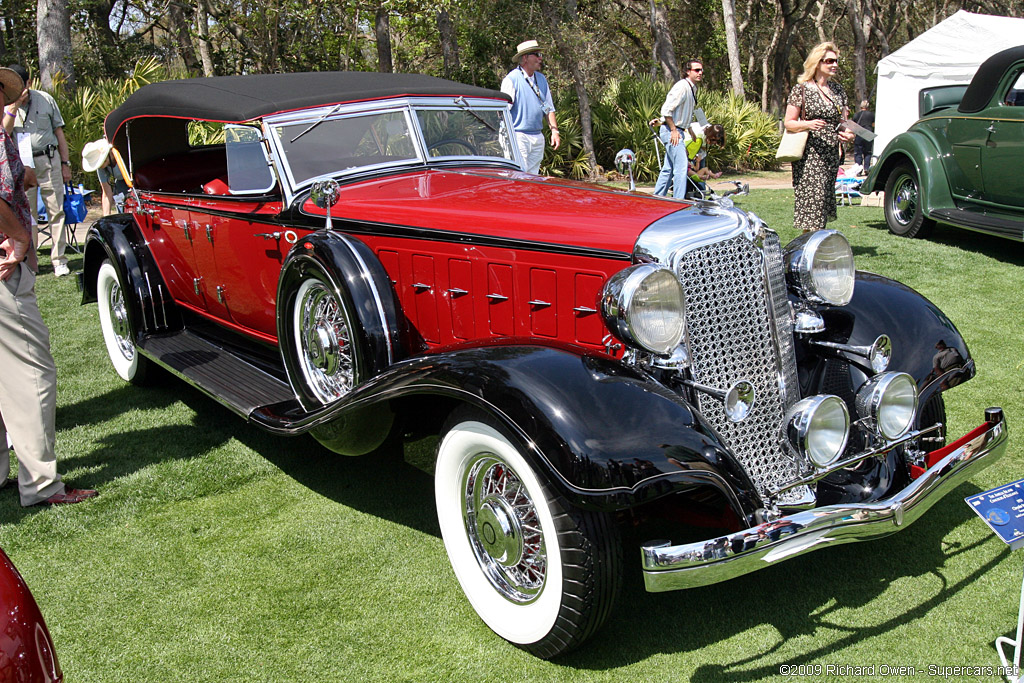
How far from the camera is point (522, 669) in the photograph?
268cm

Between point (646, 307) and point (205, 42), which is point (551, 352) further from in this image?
point (205, 42)

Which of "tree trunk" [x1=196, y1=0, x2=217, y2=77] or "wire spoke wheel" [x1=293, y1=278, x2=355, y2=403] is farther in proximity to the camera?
"tree trunk" [x1=196, y1=0, x2=217, y2=77]

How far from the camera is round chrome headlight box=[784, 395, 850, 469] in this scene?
8.96 feet

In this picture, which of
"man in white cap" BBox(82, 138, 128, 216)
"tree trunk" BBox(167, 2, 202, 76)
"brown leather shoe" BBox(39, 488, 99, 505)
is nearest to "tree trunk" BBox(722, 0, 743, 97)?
"tree trunk" BBox(167, 2, 202, 76)

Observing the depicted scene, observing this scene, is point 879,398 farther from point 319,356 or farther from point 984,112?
point 984,112

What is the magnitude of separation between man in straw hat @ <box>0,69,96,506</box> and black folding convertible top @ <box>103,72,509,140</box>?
0.95 m

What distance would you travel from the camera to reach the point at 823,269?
3.29 meters

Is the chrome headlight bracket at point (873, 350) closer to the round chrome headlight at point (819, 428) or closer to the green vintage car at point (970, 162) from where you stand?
the round chrome headlight at point (819, 428)

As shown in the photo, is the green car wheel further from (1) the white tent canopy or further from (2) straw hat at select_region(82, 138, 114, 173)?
(2) straw hat at select_region(82, 138, 114, 173)

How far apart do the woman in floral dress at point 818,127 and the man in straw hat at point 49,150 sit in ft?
22.2

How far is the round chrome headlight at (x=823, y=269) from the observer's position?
3.27 metres

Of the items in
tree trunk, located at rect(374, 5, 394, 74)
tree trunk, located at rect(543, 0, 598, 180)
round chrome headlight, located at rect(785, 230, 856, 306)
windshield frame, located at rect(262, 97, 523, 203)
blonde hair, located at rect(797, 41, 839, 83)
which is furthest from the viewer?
tree trunk, located at rect(374, 5, 394, 74)

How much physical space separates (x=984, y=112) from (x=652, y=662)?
7.70 meters

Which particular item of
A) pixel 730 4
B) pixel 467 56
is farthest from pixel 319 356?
pixel 730 4
